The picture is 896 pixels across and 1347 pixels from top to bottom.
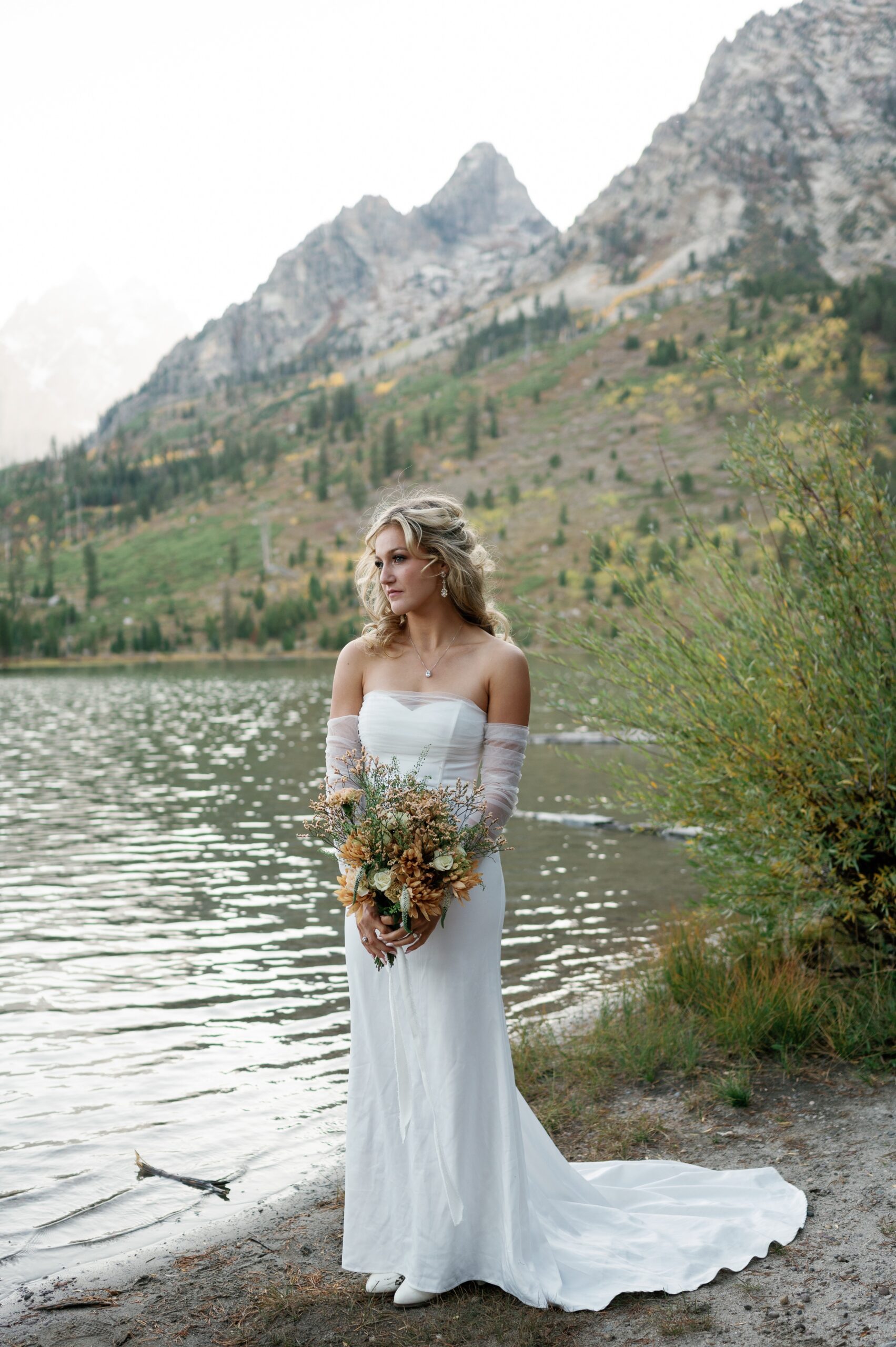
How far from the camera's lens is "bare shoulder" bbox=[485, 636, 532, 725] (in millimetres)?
4270

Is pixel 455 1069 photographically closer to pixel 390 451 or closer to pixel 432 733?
pixel 432 733

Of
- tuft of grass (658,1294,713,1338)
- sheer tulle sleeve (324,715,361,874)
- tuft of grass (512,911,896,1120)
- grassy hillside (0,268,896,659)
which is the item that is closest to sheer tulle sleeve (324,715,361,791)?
sheer tulle sleeve (324,715,361,874)

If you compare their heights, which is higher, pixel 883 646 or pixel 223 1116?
pixel 883 646

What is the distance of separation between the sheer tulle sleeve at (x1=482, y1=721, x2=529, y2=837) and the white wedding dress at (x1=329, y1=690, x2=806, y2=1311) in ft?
0.13

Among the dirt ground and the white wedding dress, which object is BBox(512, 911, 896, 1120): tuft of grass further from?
the white wedding dress

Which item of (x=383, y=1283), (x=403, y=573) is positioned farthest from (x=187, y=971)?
(x=403, y=573)

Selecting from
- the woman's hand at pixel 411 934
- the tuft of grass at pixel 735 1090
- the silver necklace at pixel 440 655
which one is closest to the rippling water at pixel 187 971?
the tuft of grass at pixel 735 1090

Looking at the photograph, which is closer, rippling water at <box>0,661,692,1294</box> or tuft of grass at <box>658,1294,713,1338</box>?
tuft of grass at <box>658,1294,713,1338</box>

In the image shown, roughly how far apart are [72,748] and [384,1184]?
3020cm

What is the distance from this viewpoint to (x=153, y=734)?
35719 mm

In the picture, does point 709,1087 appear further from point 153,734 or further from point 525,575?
point 525,575

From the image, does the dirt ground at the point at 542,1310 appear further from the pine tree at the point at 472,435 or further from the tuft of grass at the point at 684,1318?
the pine tree at the point at 472,435

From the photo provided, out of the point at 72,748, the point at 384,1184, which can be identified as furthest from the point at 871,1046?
the point at 72,748

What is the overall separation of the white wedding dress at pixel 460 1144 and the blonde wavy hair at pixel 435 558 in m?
0.38
